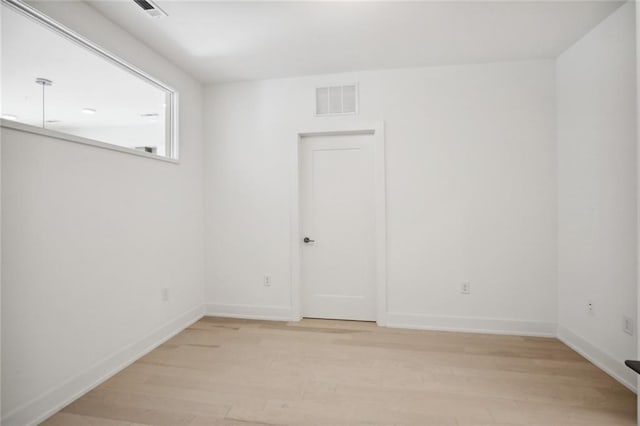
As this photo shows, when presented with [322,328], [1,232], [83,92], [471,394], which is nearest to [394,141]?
[322,328]

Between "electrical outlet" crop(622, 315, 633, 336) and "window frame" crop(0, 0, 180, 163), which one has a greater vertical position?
"window frame" crop(0, 0, 180, 163)

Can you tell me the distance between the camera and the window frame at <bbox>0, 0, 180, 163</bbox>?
1.86m

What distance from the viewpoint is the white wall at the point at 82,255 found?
1.81 metres

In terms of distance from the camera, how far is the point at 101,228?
2.36m

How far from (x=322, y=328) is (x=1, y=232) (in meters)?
2.59

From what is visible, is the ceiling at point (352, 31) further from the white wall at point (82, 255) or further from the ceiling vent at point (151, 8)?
the white wall at point (82, 255)

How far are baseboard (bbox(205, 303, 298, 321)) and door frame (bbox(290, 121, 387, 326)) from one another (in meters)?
0.11

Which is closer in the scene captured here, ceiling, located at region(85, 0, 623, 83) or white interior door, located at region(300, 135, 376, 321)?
ceiling, located at region(85, 0, 623, 83)

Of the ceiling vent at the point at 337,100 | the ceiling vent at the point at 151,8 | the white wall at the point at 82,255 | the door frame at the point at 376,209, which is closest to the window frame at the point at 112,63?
the white wall at the point at 82,255

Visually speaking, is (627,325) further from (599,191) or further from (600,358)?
(599,191)

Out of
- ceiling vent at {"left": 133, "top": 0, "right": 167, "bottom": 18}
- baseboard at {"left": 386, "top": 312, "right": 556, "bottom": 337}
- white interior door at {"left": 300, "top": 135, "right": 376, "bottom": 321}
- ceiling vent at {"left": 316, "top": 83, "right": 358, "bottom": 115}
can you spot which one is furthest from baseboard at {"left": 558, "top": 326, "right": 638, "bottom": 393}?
ceiling vent at {"left": 133, "top": 0, "right": 167, "bottom": 18}

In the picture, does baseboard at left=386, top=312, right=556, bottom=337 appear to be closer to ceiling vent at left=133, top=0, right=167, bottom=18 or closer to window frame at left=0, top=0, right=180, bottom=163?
window frame at left=0, top=0, right=180, bottom=163

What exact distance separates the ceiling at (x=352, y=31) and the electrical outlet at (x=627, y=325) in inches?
85.8

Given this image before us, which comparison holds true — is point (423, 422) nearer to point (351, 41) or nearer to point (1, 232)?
point (1, 232)
